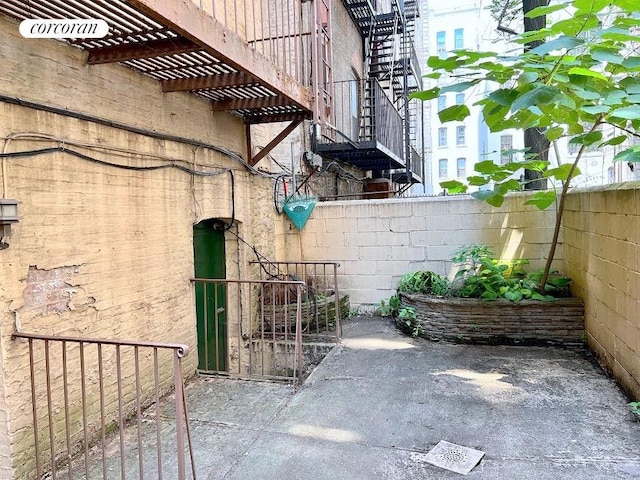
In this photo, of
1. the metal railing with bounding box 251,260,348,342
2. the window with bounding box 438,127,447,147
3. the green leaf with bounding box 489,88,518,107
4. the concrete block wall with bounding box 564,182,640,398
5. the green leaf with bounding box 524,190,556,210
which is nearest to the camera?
the green leaf with bounding box 489,88,518,107

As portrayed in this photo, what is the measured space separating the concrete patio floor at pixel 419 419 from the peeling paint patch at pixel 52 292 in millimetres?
1279

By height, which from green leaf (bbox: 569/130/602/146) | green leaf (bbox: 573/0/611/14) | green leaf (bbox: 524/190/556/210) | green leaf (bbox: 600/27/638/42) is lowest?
green leaf (bbox: 524/190/556/210)

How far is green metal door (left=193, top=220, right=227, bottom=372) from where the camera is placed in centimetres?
532

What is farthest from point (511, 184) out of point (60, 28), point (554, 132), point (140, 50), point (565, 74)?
point (60, 28)

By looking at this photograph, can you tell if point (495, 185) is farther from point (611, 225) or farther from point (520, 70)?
point (520, 70)

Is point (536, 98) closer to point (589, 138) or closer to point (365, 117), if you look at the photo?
point (589, 138)

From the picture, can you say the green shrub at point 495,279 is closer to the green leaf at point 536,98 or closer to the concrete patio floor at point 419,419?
the concrete patio floor at point 419,419

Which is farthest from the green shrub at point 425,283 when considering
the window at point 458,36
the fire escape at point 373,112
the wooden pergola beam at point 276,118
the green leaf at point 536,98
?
the window at point 458,36

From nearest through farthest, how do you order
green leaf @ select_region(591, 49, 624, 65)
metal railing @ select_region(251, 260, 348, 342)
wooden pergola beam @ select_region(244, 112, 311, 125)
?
green leaf @ select_region(591, 49, 624, 65)
wooden pergola beam @ select_region(244, 112, 311, 125)
metal railing @ select_region(251, 260, 348, 342)

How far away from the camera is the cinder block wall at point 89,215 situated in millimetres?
2785

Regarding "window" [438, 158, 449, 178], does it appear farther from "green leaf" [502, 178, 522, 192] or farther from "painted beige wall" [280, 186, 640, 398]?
"green leaf" [502, 178, 522, 192]

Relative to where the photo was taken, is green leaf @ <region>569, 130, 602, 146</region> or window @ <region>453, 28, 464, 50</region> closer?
green leaf @ <region>569, 130, 602, 146</region>

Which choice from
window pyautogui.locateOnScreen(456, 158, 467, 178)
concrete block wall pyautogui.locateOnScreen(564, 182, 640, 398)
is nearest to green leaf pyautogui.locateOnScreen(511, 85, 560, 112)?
concrete block wall pyautogui.locateOnScreen(564, 182, 640, 398)

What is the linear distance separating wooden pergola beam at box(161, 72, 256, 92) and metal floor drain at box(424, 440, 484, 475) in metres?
3.28
